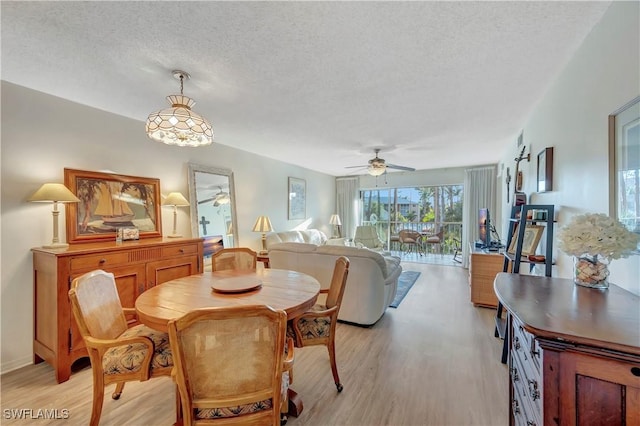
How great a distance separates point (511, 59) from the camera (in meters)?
1.93

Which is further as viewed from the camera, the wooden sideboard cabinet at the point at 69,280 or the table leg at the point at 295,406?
the wooden sideboard cabinet at the point at 69,280

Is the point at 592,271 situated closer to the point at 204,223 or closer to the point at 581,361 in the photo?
the point at 581,361

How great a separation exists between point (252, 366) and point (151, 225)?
275 centimetres

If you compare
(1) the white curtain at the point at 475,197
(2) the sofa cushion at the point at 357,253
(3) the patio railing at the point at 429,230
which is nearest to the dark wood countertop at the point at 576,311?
(2) the sofa cushion at the point at 357,253

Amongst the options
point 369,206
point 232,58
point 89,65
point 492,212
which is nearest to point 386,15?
point 232,58

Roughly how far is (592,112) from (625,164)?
504 mm

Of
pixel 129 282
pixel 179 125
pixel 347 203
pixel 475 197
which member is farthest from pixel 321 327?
pixel 347 203

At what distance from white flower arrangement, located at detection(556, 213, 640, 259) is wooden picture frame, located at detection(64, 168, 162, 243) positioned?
377 centimetres

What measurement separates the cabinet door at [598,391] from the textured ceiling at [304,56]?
167cm

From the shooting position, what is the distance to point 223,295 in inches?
71.3

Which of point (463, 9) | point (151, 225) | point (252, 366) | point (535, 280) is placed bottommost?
point (252, 366)

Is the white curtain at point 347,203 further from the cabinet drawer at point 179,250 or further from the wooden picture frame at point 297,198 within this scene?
the cabinet drawer at point 179,250

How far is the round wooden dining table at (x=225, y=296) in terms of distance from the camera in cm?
155

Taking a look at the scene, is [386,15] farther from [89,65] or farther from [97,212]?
[97,212]
